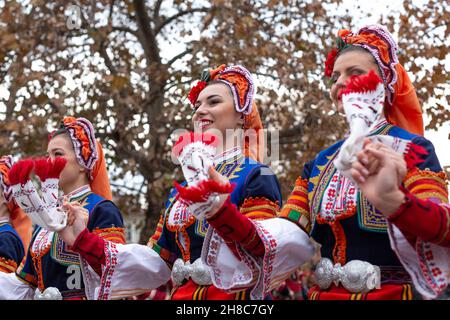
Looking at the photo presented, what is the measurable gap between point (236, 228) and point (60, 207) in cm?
111

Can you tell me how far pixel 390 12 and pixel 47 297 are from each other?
6287mm

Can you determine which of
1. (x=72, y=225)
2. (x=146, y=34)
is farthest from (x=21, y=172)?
(x=146, y=34)

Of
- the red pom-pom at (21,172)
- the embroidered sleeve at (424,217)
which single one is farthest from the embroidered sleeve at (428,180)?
the red pom-pom at (21,172)

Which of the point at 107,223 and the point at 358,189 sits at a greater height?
the point at 358,189

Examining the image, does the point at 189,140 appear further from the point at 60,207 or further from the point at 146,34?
the point at 146,34

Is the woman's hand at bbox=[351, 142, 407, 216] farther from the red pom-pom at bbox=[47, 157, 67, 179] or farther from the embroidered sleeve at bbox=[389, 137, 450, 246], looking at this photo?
the red pom-pom at bbox=[47, 157, 67, 179]

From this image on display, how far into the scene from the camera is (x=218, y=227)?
2816mm

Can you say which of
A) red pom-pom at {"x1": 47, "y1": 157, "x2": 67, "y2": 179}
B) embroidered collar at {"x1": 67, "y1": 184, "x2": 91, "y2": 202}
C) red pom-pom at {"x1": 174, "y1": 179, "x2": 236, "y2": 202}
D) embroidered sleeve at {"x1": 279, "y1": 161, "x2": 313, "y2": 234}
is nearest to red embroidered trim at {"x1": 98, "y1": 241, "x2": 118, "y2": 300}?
red pom-pom at {"x1": 47, "y1": 157, "x2": 67, "y2": 179}

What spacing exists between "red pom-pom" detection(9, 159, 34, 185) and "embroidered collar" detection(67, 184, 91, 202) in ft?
2.22

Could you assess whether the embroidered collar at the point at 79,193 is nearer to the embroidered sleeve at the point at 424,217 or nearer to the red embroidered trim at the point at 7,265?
the red embroidered trim at the point at 7,265

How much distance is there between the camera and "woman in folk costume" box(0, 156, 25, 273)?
473 cm

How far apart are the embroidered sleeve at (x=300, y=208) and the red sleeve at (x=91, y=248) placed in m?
0.99
